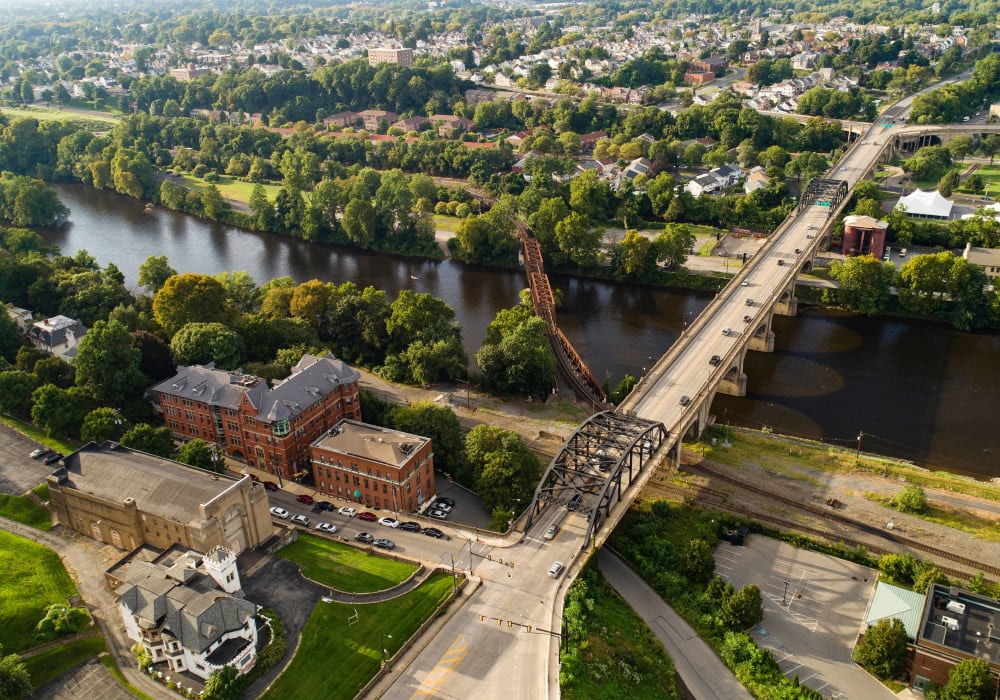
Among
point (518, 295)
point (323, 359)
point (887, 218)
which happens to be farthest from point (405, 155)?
point (323, 359)

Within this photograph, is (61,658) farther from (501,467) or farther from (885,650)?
(885,650)

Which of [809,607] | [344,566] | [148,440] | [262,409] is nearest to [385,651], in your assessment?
[344,566]

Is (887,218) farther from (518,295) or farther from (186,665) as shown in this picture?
(186,665)

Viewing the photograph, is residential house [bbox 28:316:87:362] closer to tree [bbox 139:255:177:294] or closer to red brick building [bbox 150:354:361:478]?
red brick building [bbox 150:354:361:478]

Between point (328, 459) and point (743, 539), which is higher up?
point (328, 459)

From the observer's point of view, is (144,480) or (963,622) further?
(144,480)
